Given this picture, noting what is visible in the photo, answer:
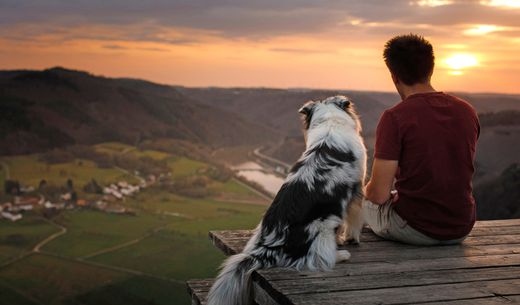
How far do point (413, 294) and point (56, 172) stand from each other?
39.6 m

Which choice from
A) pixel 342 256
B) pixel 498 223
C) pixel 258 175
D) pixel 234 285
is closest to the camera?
pixel 234 285

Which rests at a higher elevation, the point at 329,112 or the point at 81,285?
the point at 329,112

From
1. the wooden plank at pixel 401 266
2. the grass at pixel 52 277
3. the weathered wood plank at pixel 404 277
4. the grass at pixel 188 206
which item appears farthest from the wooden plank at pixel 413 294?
the grass at pixel 188 206

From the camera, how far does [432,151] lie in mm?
3664

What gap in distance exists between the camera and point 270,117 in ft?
115

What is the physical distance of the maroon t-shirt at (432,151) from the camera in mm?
3654

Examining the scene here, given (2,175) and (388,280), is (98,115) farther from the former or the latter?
(388,280)

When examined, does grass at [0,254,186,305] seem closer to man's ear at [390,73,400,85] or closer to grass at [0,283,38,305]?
grass at [0,283,38,305]

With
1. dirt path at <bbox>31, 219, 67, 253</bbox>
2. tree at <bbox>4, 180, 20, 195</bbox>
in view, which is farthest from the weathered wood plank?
tree at <bbox>4, 180, 20, 195</bbox>

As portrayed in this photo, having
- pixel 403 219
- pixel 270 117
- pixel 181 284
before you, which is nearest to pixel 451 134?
pixel 403 219

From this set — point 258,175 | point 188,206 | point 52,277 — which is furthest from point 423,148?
point 188,206

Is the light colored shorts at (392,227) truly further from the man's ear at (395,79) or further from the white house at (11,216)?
the white house at (11,216)

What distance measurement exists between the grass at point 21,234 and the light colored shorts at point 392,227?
3175cm

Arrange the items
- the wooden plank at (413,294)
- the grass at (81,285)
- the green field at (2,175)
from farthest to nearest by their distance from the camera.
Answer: the green field at (2,175)
the grass at (81,285)
the wooden plank at (413,294)
